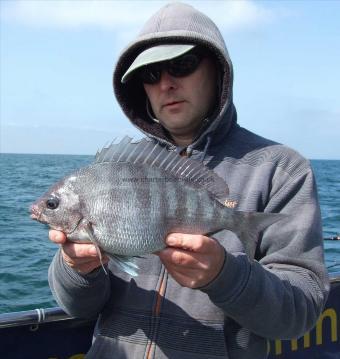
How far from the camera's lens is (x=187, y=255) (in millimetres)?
2221

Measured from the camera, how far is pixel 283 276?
2520 millimetres

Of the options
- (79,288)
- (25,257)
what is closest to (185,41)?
(79,288)

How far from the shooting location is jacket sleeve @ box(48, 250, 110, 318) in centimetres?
264

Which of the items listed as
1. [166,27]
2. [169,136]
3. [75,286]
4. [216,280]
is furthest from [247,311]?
[166,27]

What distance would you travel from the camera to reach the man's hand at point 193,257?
2.19 metres

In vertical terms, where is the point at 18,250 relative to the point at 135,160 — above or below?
below

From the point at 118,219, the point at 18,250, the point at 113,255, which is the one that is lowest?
the point at 18,250

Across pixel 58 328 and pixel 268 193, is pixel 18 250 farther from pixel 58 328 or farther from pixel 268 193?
pixel 268 193

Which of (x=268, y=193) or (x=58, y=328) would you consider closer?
(x=268, y=193)

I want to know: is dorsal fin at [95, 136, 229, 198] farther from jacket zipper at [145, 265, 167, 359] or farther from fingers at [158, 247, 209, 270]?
jacket zipper at [145, 265, 167, 359]

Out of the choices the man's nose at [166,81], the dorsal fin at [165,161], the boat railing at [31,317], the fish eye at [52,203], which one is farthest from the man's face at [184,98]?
the boat railing at [31,317]

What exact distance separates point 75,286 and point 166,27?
61.4 inches

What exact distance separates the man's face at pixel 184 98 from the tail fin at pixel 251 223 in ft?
2.40

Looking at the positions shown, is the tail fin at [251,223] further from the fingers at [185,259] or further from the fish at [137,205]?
the fingers at [185,259]
